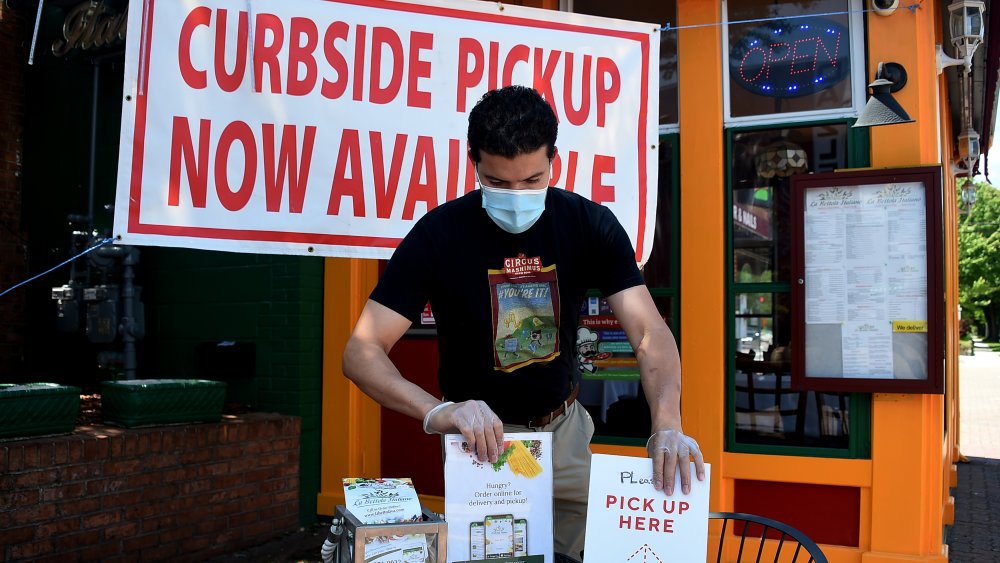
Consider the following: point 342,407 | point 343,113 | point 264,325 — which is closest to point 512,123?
point 343,113

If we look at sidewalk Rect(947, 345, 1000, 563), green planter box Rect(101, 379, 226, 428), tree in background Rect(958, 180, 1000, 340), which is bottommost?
sidewalk Rect(947, 345, 1000, 563)

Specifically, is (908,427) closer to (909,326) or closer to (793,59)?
(909,326)

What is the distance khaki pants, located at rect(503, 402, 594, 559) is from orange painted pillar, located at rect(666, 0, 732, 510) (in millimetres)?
2351

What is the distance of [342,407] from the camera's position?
5508mm

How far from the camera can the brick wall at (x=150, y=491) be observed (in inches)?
160

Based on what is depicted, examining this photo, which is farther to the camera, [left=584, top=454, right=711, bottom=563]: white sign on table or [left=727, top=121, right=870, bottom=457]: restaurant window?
[left=727, top=121, right=870, bottom=457]: restaurant window

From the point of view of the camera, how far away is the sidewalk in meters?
5.48

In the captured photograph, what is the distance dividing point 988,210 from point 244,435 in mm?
46772

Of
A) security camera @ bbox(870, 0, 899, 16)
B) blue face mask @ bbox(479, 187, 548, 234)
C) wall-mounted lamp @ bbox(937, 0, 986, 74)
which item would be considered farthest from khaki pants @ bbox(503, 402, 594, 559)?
wall-mounted lamp @ bbox(937, 0, 986, 74)

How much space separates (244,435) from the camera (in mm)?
5094

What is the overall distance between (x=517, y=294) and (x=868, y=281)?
2830mm

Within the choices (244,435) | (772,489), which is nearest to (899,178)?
(772,489)

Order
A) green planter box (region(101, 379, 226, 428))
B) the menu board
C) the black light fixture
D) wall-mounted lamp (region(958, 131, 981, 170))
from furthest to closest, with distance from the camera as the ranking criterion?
1. wall-mounted lamp (region(958, 131, 981, 170))
2. green planter box (region(101, 379, 226, 428))
3. the menu board
4. the black light fixture

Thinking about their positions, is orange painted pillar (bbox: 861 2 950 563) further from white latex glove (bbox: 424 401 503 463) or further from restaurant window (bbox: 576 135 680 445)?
white latex glove (bbox: 424 401 503 463)
